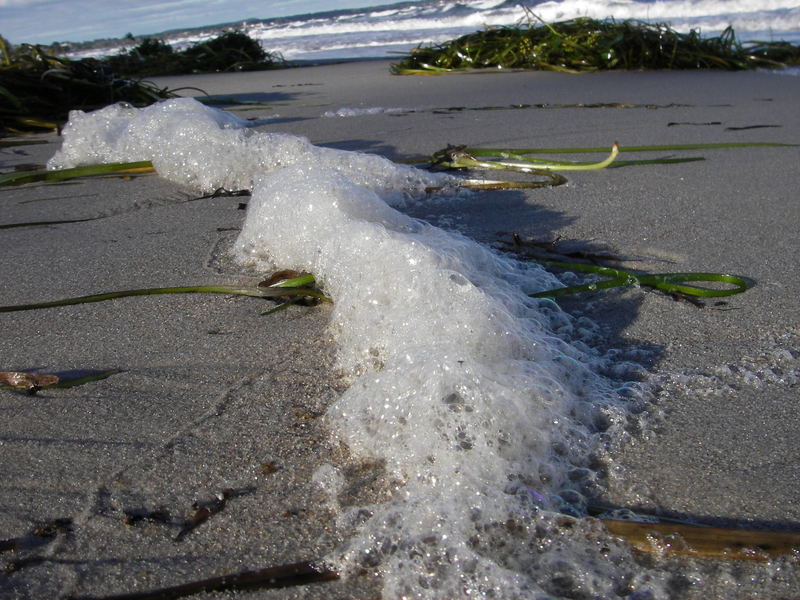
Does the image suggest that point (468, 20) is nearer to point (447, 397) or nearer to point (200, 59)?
point (200, 59)

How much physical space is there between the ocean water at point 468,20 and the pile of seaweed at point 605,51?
1580mm

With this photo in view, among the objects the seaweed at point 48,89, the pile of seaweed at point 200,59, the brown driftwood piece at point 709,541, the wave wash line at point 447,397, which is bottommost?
the brown driftwood piece at point 709,541

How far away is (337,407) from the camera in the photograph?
50.1 inches

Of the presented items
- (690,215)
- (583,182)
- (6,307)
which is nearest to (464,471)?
(6,307)

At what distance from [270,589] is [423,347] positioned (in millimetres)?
529

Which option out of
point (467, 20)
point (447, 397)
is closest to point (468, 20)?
point (467, 20)

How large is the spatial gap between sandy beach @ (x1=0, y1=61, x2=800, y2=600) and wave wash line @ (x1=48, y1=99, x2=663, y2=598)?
5 cm

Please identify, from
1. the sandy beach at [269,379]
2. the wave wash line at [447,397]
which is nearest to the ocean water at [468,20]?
the sandy beach at [269,379]

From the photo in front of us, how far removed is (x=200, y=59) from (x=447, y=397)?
7407 mm

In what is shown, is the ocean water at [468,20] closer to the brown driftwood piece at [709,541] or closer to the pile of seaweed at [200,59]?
the pile of seaweed at [200,59]

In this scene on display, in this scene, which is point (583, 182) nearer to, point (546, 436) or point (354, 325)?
point (354, 325)

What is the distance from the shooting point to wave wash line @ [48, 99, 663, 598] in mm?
962

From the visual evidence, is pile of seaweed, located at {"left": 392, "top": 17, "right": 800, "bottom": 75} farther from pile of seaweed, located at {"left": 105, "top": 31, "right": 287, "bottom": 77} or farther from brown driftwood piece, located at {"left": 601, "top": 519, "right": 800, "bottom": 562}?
brown driftwood piece, located at {"left": 601, "top": 519, "right": 800, "bottom": 562}

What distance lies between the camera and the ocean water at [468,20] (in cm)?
1056
